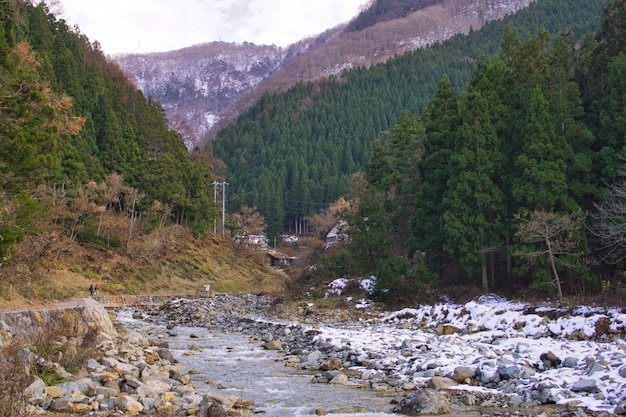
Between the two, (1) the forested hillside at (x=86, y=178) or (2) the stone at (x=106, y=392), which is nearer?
(2) the stone at (x=106, y=392)

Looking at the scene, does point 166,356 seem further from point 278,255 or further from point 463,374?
point 278,255

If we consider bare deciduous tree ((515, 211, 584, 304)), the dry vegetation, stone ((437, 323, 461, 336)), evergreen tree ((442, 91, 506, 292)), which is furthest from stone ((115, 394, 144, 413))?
evergreen tree ((442, 91, 506, 292))

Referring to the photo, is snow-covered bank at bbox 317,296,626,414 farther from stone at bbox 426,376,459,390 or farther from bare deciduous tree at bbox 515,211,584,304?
bare deciduous tree at bbox 515,211,584,304

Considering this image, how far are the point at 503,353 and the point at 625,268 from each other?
10099 mm

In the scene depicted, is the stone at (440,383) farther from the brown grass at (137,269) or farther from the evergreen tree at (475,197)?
the brown grass at (137,269)

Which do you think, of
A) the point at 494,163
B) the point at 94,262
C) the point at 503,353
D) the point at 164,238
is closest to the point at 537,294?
the point at 494,163

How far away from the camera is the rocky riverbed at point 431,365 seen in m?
9.60

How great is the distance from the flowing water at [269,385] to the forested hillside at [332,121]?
72902mm

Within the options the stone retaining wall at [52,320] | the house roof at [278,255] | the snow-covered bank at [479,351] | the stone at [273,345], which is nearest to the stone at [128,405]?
the stone retaining wall at [52,320]

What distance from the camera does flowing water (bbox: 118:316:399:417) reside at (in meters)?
10.5

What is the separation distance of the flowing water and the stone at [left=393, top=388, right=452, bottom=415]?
30cm

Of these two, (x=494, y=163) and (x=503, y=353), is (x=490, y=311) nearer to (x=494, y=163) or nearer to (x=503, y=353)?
(x=503, y=353)

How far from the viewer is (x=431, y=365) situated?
13.2 m

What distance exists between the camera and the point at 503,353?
13844mm
